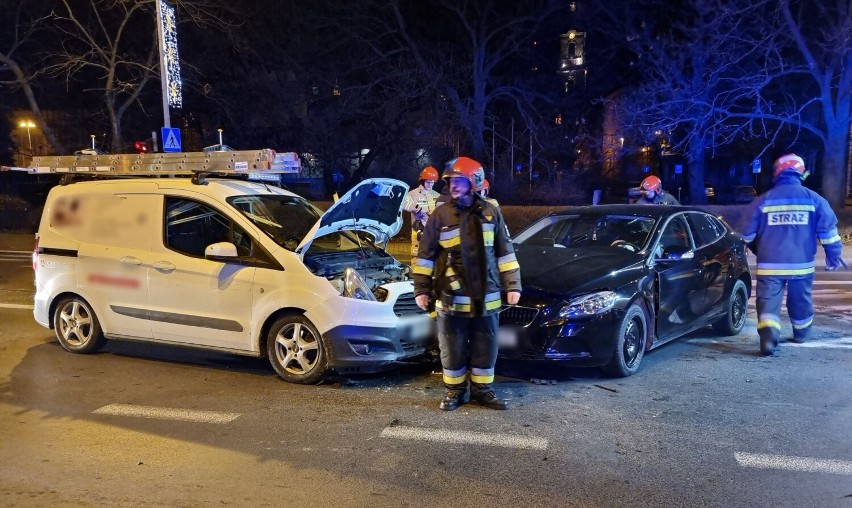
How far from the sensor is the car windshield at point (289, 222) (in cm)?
564

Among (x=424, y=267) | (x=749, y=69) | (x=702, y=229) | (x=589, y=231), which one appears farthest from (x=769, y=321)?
(x=749, y=69)

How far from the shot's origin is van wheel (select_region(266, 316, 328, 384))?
5277 mm

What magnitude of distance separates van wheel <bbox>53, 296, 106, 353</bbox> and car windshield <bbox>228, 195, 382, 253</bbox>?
199 centimetres

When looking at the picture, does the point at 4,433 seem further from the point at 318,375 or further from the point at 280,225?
the point at 280,225

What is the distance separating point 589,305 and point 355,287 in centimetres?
189

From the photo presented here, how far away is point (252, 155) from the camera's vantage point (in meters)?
5.84

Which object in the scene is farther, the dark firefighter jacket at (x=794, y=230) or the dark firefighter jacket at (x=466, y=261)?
the dark firefighter jacket at (x=794, y=230)

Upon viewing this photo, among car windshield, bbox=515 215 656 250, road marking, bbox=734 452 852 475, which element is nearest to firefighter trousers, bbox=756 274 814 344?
car windshield, bbox=515 215 656 250

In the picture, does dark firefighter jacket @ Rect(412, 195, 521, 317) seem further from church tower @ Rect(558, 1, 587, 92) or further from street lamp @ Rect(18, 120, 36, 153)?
street lamp @ Rect(18, 120, 36, 153)

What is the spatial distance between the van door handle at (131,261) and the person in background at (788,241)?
5876mm

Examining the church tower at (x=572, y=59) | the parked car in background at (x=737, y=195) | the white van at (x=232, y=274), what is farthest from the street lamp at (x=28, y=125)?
the parked car in background at (x=737, y=195)

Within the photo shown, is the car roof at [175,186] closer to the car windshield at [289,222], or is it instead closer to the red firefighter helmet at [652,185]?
the car windshield at [289,222]

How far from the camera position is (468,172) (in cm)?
461

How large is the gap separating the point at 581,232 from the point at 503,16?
1734 cm
